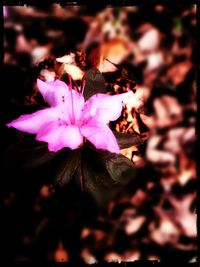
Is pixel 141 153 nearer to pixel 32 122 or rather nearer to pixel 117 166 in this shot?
pixel 117 166

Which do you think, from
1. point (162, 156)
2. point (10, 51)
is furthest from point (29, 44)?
point (162, 156)

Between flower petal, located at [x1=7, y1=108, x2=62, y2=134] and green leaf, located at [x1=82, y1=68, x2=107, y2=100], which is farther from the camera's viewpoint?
green leaf, located at [x1=82, y1=68, x2=107, y2=100]

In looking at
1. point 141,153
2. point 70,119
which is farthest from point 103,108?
point 141,153

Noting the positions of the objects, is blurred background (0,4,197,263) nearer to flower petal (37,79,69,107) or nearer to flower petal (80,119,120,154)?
flower petal (37,79,69,107)

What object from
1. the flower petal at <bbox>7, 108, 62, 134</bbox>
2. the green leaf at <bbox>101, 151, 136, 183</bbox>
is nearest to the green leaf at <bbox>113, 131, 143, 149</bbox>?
the green leaf at <bbox>101, 151, 136, 183</bbox>

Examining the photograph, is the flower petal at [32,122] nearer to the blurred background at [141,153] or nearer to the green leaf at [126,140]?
the green leaf at [126,140]

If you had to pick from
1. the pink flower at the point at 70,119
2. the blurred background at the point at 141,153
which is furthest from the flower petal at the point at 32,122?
the blurred background at the point at 141,153
